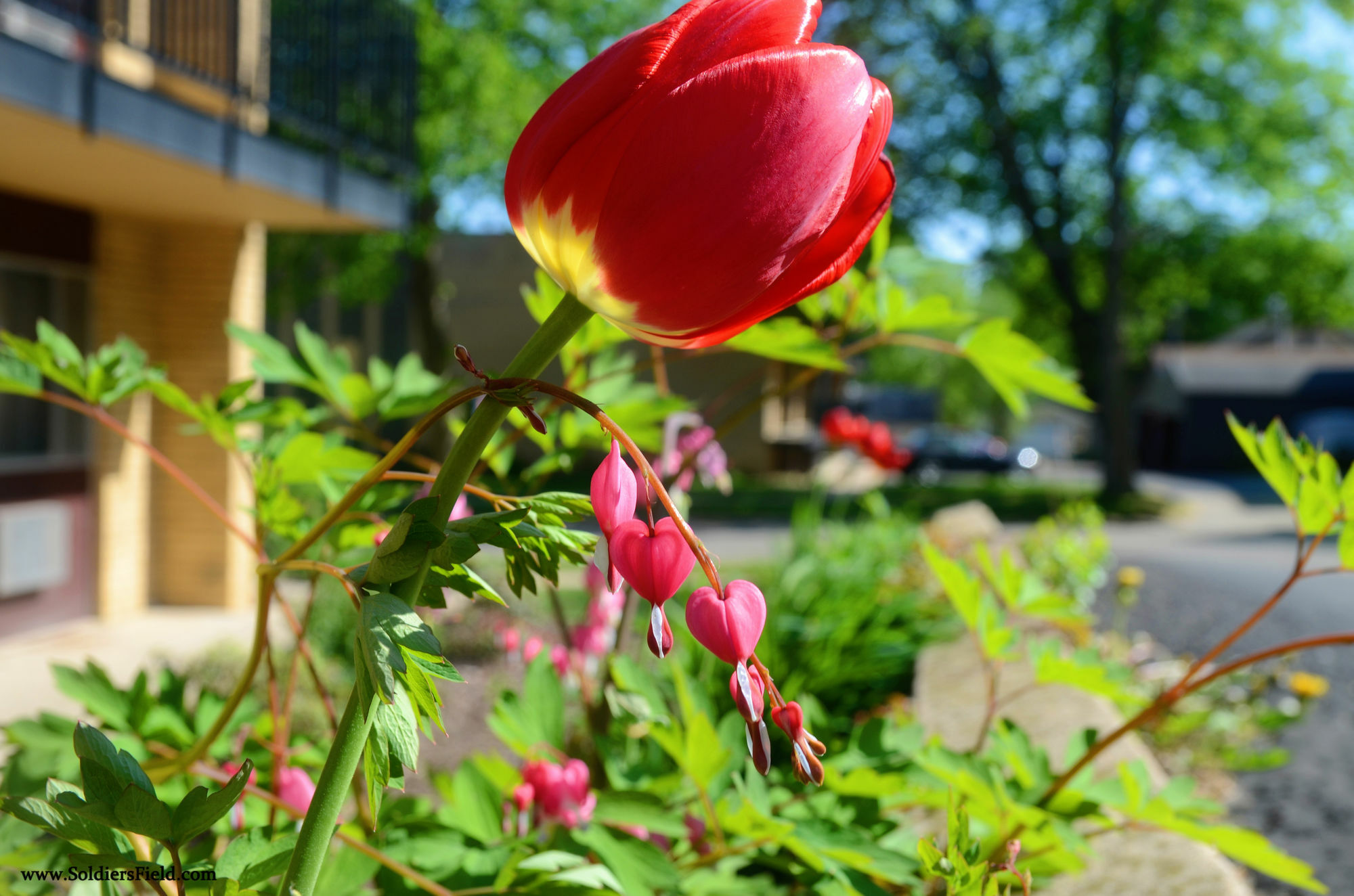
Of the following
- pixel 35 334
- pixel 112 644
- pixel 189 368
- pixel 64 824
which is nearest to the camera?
pixel 64 824

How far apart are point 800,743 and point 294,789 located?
0.75 meters

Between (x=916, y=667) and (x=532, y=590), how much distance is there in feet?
11.2

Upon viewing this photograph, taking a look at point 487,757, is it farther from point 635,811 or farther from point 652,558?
point 652,558

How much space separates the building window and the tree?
53.6 feet

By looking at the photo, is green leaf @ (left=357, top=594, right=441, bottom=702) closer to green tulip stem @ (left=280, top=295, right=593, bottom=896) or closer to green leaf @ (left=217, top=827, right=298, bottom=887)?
green tulip stem @ (left=280, top=295, right=593, bottom=896)

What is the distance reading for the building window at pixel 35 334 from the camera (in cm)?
746

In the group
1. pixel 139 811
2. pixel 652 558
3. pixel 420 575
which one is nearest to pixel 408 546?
pixel 420 575

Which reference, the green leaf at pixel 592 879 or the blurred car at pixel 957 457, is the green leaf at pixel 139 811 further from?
the blurred car at pixel 957 457

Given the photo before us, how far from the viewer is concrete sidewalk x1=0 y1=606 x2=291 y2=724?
6.18 m

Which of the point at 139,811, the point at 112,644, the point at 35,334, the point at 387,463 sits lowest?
the point at 112,644

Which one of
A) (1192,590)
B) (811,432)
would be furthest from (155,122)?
(811,432)

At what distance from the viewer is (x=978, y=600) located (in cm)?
130

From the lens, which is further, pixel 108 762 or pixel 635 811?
pixel 635 811

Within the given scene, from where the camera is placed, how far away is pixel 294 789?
40.9 inches
